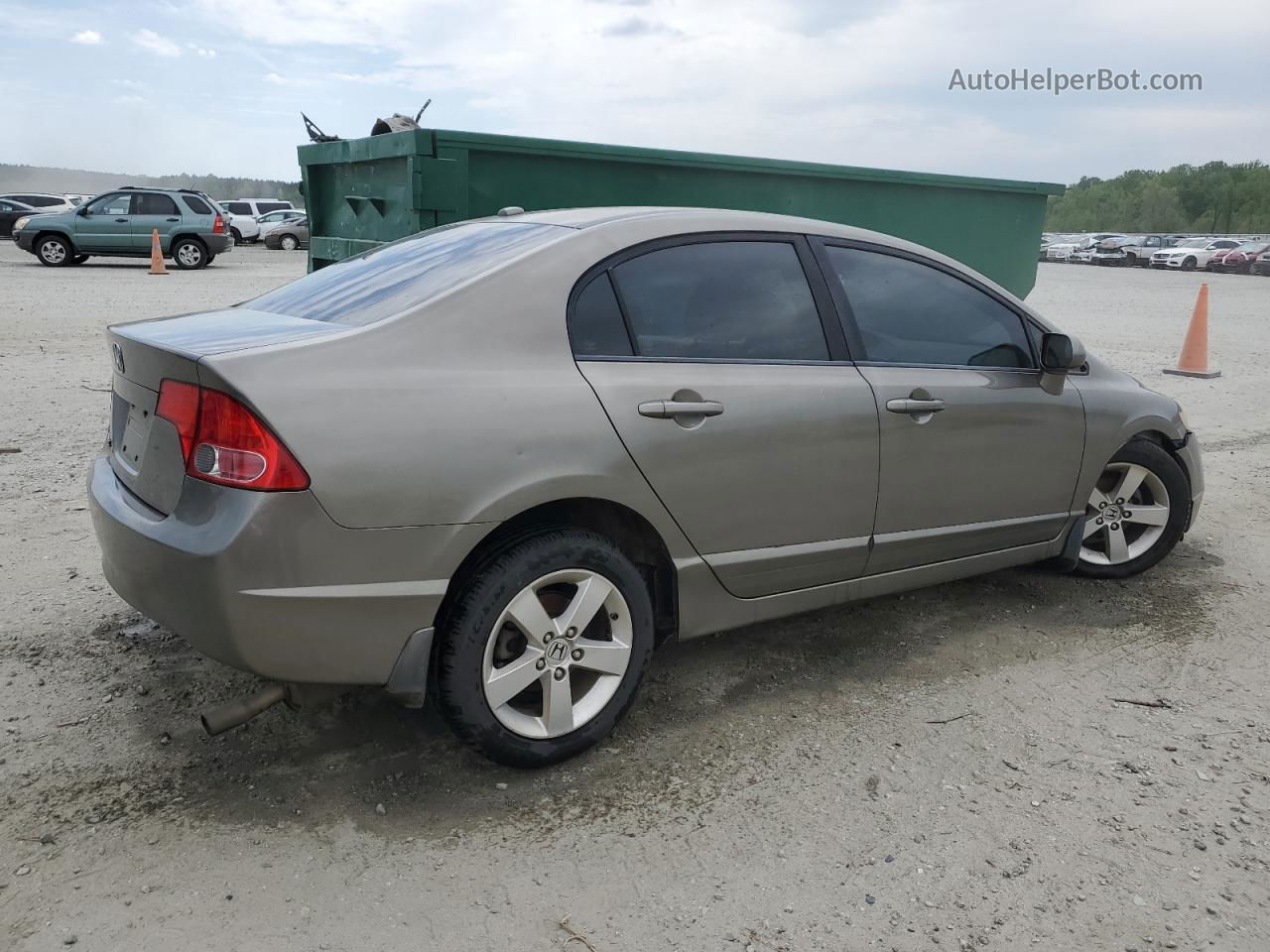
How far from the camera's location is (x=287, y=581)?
257cm

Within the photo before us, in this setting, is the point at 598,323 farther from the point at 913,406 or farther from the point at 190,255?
the point at 190,255

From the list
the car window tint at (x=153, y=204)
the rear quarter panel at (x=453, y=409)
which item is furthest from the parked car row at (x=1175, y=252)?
the rear quarter panel at (x=453, y=409)

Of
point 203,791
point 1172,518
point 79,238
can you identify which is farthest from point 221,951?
point 79,238

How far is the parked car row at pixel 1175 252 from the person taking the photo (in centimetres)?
4081

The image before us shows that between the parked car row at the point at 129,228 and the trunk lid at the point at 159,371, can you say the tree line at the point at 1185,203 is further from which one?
the trunk lid at the point at 159,371

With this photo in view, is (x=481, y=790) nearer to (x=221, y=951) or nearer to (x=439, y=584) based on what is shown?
(x=439, y=584)

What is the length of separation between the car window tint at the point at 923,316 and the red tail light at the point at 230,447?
79.8 inches

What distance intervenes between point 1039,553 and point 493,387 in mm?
2608

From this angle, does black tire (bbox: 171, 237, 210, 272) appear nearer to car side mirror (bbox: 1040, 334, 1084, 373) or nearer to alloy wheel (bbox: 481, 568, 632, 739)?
car side mirror (bbox: 1040, 334, 1084, 373)

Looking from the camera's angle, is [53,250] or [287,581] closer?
[287,581]

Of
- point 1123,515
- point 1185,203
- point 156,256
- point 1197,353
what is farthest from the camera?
point 1185,203

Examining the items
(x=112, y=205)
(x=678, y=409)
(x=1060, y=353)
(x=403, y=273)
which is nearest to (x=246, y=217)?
(x=112, y=205)

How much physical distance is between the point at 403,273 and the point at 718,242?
1021mm

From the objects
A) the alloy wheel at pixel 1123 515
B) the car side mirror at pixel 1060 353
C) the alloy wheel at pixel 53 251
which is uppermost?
the car side mirror at pixel 1060 353
